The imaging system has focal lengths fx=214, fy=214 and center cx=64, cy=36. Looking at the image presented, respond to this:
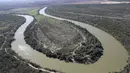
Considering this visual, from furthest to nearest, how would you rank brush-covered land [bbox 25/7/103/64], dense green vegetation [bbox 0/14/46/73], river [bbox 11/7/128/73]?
brush-covered land [bbox 25/7/103/64] < dense green vegetation [bbox 0/14/46/73] < river [bbox 11/7/128/73]

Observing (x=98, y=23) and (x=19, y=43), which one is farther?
(x=98, y=23)

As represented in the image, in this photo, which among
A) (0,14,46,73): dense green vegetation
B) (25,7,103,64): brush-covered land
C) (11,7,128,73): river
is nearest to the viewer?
(11,7,128,73): river

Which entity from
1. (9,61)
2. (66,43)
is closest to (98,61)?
(66,43)

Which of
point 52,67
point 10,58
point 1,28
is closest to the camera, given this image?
point 52,67

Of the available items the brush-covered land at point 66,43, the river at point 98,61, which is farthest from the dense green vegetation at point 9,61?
the brush-covered land at point 66,43

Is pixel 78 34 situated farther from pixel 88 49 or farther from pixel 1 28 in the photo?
pixel 1 28

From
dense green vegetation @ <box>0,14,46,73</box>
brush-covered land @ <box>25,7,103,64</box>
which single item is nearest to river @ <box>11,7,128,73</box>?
brush-covered land @ <box>25,7,103,64</box>

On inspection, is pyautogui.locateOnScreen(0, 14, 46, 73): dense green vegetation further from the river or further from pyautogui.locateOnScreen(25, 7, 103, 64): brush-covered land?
pyautogui.locateOnScreen(25, 7, 103, 64): brush-covered land

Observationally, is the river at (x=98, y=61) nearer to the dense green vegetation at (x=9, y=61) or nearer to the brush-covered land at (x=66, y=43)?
the brush-covered land at (x=66, y=43)

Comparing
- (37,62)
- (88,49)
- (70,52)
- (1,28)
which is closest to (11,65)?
(37,62)
